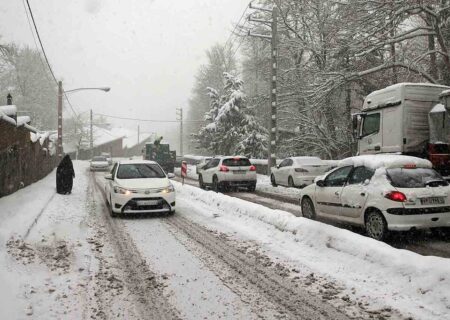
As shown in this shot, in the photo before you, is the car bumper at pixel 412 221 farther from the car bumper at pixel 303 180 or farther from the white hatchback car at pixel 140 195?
the car bumper at pixel 303 180

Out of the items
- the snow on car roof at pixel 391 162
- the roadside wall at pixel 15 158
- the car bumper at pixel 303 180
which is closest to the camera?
the snow on car roof at pixel 391 162

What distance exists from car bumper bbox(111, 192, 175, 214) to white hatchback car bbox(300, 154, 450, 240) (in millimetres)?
4349

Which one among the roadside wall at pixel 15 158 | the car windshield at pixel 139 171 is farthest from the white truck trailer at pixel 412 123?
the roadside wall at pixel 15 158

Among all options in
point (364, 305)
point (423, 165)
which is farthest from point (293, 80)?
point (364, 305)

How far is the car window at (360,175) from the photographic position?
8.27 m

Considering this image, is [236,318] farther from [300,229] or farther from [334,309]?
[300,229]

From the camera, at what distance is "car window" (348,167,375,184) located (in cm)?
827

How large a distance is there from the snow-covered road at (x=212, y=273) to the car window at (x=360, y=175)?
4.42ft

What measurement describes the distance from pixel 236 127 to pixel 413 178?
28.2 meters

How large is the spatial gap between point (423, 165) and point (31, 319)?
23.8 ft

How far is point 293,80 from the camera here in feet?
93.1

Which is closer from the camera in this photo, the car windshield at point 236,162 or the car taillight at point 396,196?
the car taillight at point 396,196

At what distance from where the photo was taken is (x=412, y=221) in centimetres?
742

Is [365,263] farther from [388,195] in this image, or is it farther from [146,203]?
[146,203]
